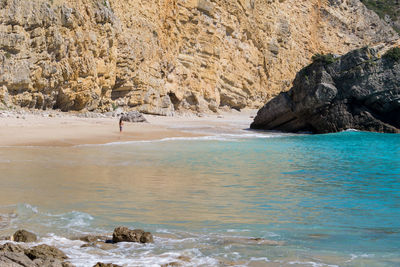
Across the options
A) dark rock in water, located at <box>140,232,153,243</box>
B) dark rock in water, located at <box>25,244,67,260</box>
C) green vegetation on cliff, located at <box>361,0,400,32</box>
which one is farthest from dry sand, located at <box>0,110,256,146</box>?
green vegetation on cliff, located at <box>361,0,400,32</box>

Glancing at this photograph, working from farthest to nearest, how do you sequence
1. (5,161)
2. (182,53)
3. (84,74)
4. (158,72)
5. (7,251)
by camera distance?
1. (182,53)
2. (158,72)
3. (84,74)
4. (5,161)
5. (7,251)

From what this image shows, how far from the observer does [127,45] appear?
96.7 feet

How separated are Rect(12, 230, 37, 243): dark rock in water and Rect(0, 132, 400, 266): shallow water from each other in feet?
0.52

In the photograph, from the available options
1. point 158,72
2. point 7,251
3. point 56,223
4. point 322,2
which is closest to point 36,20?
point 158,72

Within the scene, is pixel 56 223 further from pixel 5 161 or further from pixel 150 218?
pixel 5 161

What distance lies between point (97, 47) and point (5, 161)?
17.3 meters

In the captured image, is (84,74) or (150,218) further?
(84,74)

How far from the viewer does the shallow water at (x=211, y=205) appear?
449cm

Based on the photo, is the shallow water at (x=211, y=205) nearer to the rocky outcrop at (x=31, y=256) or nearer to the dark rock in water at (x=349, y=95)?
the rocky outcrop at (x=31, y=256)

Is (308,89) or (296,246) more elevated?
(308,89)

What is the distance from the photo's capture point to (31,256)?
12.8ft

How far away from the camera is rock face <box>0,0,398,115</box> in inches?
909

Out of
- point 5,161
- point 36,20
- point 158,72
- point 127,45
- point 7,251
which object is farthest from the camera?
point 158,72

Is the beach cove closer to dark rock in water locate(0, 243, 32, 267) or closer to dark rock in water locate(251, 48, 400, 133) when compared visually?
dark rock in water locate(0, 243, 32, 267)
